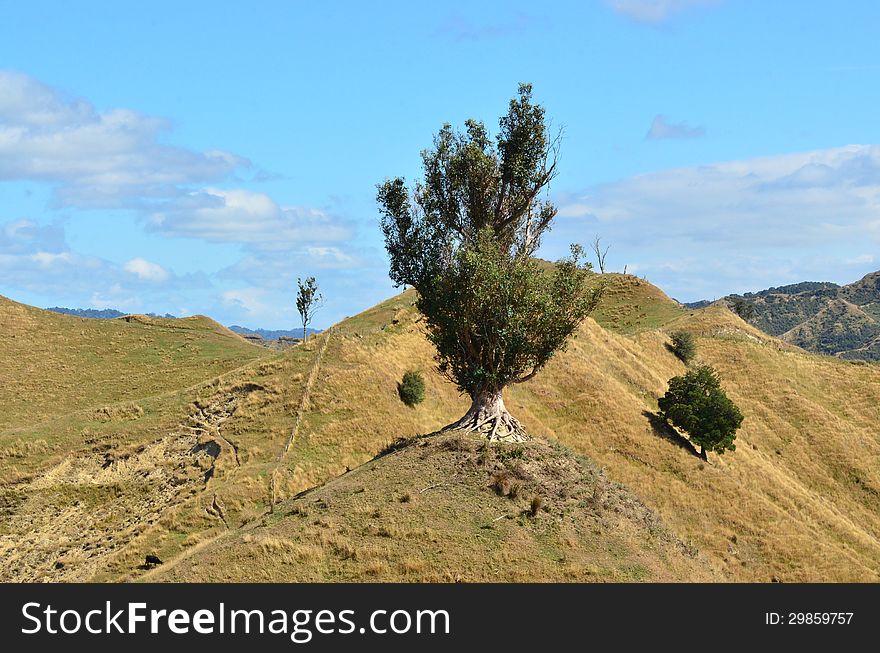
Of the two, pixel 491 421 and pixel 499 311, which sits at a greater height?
pixel 499 311

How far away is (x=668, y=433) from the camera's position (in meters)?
57.6

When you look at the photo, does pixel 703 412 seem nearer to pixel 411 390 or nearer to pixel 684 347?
pixel 411 390

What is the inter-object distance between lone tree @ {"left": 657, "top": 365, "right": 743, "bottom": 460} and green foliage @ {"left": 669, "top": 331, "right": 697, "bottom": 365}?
24124mm

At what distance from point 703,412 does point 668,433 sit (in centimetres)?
297

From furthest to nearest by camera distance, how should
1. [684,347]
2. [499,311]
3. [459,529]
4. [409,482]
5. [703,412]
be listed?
1. [684,347]
2. [703,412]
3. [499,311]
4. [409,482]
5. [459,529]

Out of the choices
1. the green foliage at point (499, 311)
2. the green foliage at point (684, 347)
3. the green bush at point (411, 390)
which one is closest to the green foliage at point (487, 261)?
the green foliage at point (499, 311)

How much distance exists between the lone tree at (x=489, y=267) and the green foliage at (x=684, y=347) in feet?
163

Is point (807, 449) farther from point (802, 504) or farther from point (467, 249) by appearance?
point (467, 249)

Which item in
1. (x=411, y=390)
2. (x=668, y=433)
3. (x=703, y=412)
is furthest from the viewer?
(x=668, y=433)

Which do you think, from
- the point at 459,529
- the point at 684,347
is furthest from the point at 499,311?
the point at 684,347

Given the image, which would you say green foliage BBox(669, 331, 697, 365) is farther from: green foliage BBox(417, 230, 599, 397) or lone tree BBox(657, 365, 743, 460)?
green foliage BBox(417, 230, 599, 397)

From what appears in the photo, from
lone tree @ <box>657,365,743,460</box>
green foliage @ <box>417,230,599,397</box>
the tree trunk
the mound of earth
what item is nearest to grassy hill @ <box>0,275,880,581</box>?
the mound of earth

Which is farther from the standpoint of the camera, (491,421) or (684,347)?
(684,347)

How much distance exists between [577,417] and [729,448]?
11061mm
